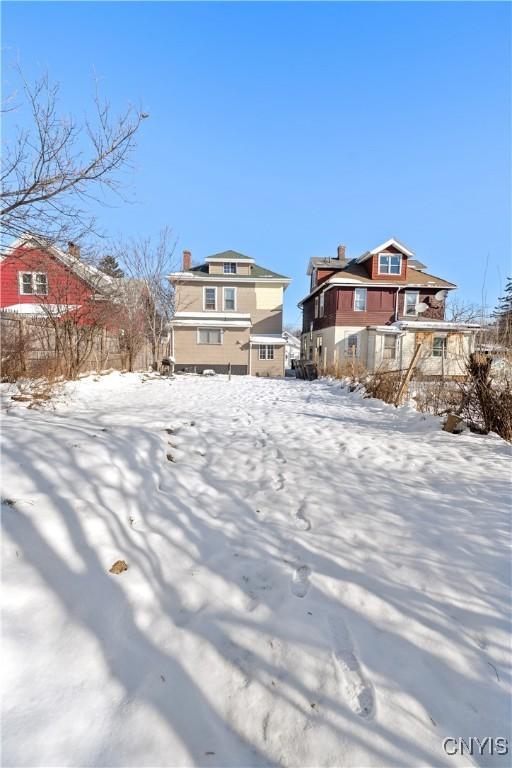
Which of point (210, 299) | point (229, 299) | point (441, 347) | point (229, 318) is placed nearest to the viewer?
point (441, 347)

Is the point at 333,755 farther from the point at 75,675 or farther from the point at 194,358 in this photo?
the point at 194,358

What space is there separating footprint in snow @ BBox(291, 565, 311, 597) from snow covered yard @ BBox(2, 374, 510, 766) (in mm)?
11

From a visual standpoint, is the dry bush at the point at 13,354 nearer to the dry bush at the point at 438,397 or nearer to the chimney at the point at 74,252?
the chimney at the point at 74,252

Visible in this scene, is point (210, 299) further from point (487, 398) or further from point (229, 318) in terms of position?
point (487, 398)

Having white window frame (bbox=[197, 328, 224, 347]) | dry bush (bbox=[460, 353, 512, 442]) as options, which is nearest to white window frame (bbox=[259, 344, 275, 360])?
white window frame (bbox=[197, 328, 224, 347])

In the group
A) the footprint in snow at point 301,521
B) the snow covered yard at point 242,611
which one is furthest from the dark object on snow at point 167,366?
the footprint in snow at point 301,521

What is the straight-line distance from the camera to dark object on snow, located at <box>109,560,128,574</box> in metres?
2.18

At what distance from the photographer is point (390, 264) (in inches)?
922

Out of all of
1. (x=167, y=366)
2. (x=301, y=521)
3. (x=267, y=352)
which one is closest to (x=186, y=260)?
(x=267, y=352)

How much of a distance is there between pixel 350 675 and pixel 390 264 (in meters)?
25.4

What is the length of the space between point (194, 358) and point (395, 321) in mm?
13893

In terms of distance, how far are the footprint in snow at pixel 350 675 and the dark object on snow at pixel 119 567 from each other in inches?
A: 52.3

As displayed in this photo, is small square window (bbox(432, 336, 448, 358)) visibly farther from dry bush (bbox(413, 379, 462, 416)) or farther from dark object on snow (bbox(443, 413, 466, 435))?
dark object on snow (bbox(443, 413, 466, 435))

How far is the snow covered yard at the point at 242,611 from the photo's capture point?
1366 millimetres
